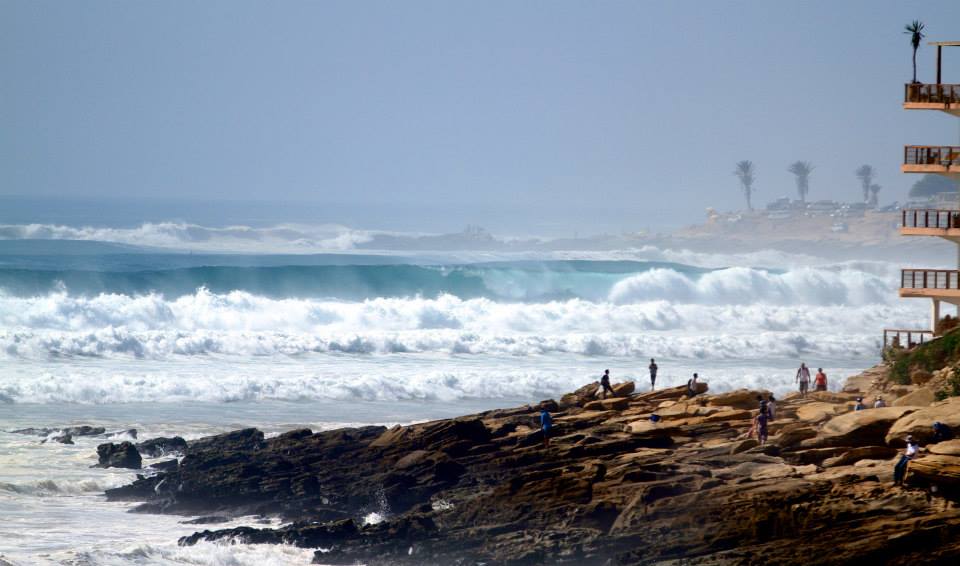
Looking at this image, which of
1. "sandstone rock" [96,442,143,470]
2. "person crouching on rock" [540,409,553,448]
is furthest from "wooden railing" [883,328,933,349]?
"sandstone rock" [96,442,143,470]

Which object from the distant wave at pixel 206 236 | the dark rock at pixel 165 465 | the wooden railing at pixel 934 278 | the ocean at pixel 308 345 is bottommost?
the dark rock at pixel 165 465

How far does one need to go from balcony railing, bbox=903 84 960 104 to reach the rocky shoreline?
18.0 ft

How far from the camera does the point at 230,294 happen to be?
48500 millimetres

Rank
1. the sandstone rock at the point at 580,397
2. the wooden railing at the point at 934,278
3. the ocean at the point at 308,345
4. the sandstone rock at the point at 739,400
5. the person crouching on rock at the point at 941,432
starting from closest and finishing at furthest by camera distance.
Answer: the person crouching on rock at the point at 941,432, the ocean at the point at 308,345, the sandstone rock at the point at 739,400, the sandstone rock at the point at 580,397, the wooden railing at the point at 934,278

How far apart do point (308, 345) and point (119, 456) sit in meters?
17.2

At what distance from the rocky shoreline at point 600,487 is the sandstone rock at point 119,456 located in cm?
6

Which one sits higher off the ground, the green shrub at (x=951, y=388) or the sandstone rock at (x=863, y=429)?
the green shrub at (x=951, y=388)

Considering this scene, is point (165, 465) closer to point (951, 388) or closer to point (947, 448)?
point (951, 388)

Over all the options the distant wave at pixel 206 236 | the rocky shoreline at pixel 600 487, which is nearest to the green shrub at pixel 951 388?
the rocky shoreline at pixel 600 487

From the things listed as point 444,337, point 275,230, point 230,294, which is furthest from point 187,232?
point 444,337

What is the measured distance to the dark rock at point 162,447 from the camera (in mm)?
23188

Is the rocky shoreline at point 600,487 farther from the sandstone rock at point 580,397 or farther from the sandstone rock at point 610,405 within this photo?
the sandstone rock at point 580,397

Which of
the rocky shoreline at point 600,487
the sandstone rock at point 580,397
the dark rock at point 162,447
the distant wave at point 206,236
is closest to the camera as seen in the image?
the rocky shoreline at point 600,487

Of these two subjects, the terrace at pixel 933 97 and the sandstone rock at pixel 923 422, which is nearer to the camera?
the sandstone rock at pixel 923 422
